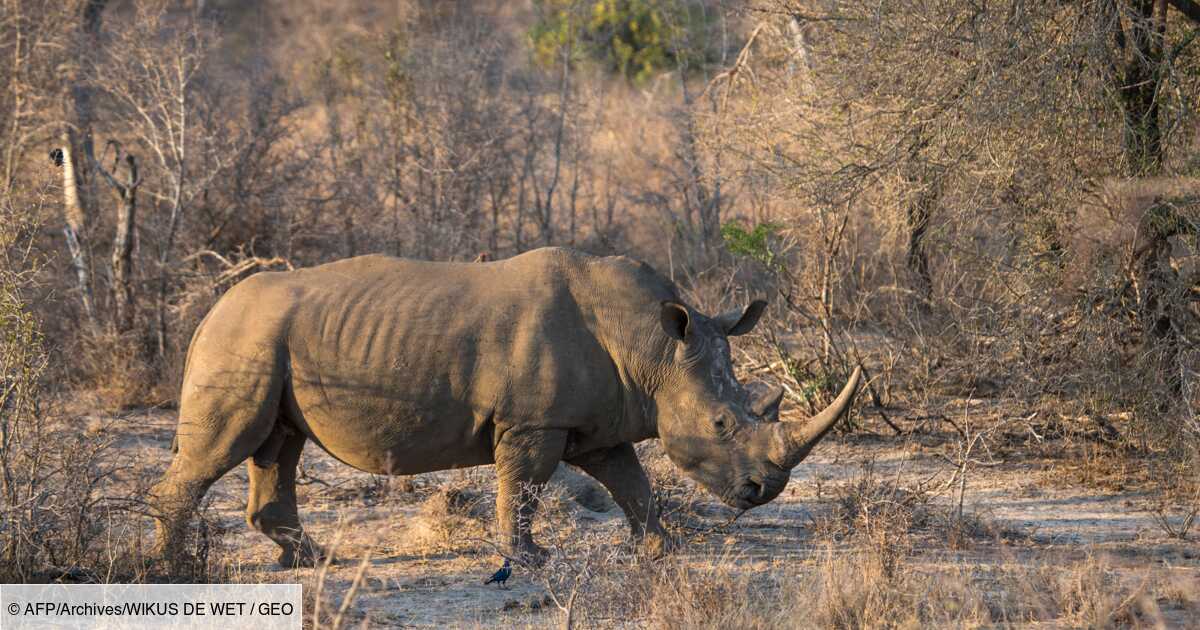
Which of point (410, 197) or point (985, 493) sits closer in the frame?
point (985, 493)

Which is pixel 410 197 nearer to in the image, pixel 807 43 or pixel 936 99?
pixel 807 43

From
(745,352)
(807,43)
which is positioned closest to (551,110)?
(807,43)

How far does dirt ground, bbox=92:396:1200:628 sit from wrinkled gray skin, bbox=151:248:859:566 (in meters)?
0.39

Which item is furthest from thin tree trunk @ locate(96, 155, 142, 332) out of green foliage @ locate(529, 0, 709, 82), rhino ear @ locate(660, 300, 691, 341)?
green foliage @ locate(529, 0, 709, 82)

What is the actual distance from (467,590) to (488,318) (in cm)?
137

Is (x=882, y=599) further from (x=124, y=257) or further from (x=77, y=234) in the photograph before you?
(x=77, y=234)

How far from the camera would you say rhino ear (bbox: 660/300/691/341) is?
7430 millimetres

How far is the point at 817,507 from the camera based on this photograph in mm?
9031

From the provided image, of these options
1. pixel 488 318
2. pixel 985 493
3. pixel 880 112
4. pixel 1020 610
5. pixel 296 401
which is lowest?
pixel 985 493

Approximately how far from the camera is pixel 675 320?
7500 millimetres

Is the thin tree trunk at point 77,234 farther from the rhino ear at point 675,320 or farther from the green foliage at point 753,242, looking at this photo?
the rhino ear at point 675,320

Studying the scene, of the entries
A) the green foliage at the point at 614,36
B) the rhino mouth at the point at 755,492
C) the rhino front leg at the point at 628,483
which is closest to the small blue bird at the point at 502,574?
the rhino front leg at the point at 628,483

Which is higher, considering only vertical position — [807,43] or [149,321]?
[807,43]

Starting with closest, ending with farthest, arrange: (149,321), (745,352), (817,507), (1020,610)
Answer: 1. (1020,610)
2. (817,507)
3. (745,352)
4. (149,321)
